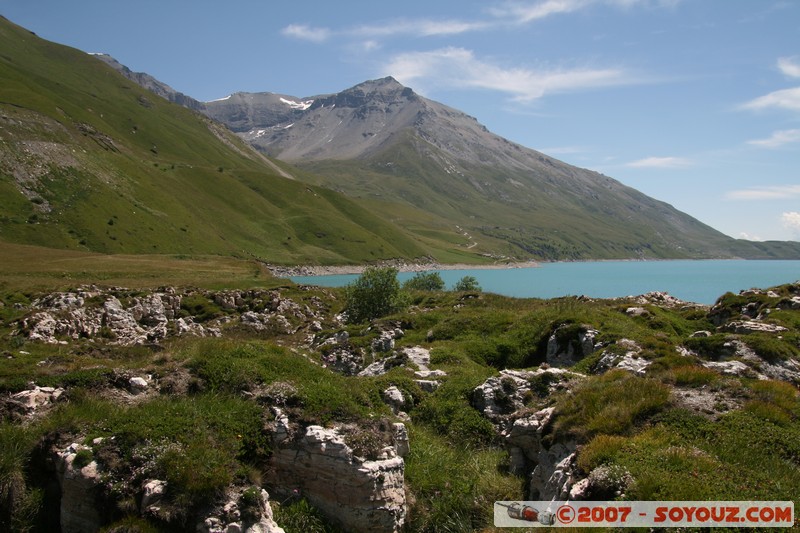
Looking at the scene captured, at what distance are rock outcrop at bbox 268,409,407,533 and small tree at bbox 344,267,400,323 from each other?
3846 cm

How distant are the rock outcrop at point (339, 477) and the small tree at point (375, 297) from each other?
126 ft

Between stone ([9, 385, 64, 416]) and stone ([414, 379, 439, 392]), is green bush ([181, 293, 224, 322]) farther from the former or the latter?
stone ([9, 385, 64, 416])

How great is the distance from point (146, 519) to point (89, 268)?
75246 mm

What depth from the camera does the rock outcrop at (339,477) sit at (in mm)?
12164

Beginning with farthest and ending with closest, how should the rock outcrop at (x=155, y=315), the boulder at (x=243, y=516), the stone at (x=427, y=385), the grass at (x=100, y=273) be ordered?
the grass at (x=100, y=273) → the rock outcrop at (x=155, y=315) → the stone at (x=427, y=385) → the boulder at (x=243, y=516)

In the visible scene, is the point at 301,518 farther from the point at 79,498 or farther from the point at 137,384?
the point at 137,384

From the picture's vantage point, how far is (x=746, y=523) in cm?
860

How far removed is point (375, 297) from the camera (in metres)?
52.6

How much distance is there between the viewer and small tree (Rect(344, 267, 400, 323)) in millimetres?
A: 52188

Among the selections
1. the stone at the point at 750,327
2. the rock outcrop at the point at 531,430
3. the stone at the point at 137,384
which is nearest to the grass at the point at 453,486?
the rock outcrop at the point at 531,430

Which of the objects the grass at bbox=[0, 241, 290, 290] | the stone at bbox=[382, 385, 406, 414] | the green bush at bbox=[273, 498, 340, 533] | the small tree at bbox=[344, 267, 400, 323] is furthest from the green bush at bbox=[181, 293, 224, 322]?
the green bush at bbox=[273, 498, 340, 533]

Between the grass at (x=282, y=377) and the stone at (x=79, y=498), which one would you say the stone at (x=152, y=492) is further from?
the grass at (x=282, y=377)

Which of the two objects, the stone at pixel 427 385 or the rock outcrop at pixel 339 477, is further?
the stone at pixel 427 385

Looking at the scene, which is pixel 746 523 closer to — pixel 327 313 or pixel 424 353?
pixel 424 353
